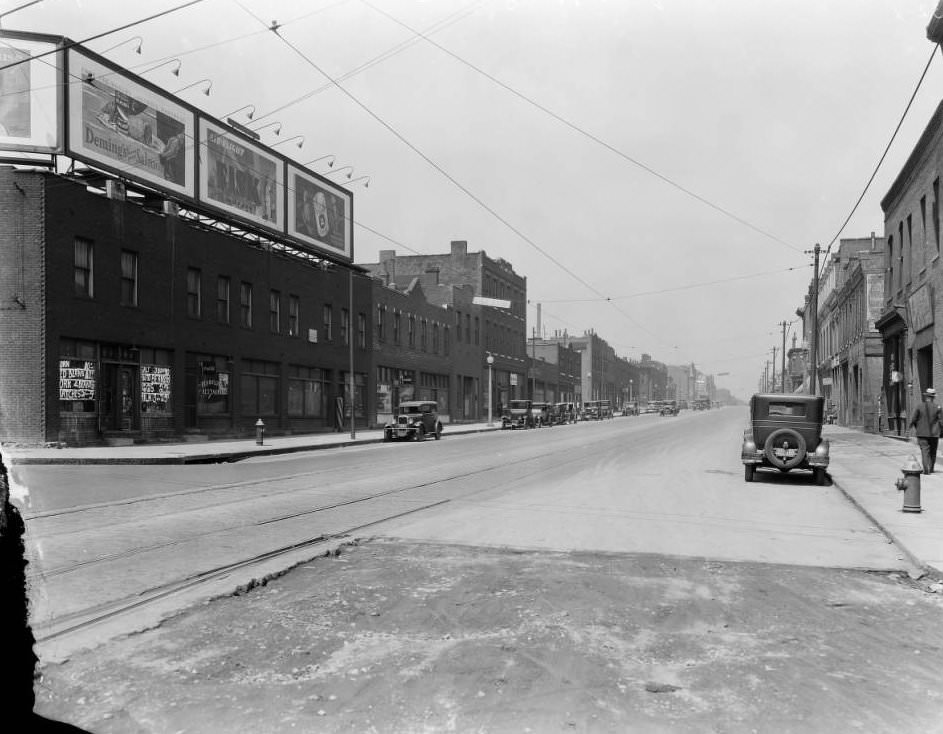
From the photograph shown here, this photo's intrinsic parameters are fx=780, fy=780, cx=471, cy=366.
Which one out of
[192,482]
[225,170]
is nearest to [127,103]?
[225,170]

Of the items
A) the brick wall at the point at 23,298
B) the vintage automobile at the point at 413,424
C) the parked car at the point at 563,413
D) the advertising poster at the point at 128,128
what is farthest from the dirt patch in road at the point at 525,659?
the parked car at the point at 563,413

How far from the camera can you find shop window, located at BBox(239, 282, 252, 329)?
34375 millimetres

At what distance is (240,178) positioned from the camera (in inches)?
1416

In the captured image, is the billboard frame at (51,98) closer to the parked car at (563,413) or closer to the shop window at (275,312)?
the shop window at (275,312)

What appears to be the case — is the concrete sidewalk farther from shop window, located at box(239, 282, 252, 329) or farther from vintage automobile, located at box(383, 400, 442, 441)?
shop window, located at box(239, 282, 252, 329)

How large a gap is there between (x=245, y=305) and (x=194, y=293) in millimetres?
3510

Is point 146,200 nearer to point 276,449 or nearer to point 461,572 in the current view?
point 276,449

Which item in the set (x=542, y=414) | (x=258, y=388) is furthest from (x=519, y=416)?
(x=258, y=388)

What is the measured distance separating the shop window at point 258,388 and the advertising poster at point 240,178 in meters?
6.95

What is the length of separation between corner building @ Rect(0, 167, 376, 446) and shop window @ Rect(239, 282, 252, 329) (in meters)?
0.07

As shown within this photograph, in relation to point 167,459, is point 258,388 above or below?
above

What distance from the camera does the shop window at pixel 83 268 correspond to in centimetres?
2538

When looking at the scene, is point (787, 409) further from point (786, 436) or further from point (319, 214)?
point (319, 214)

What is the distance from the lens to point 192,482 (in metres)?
16.2
